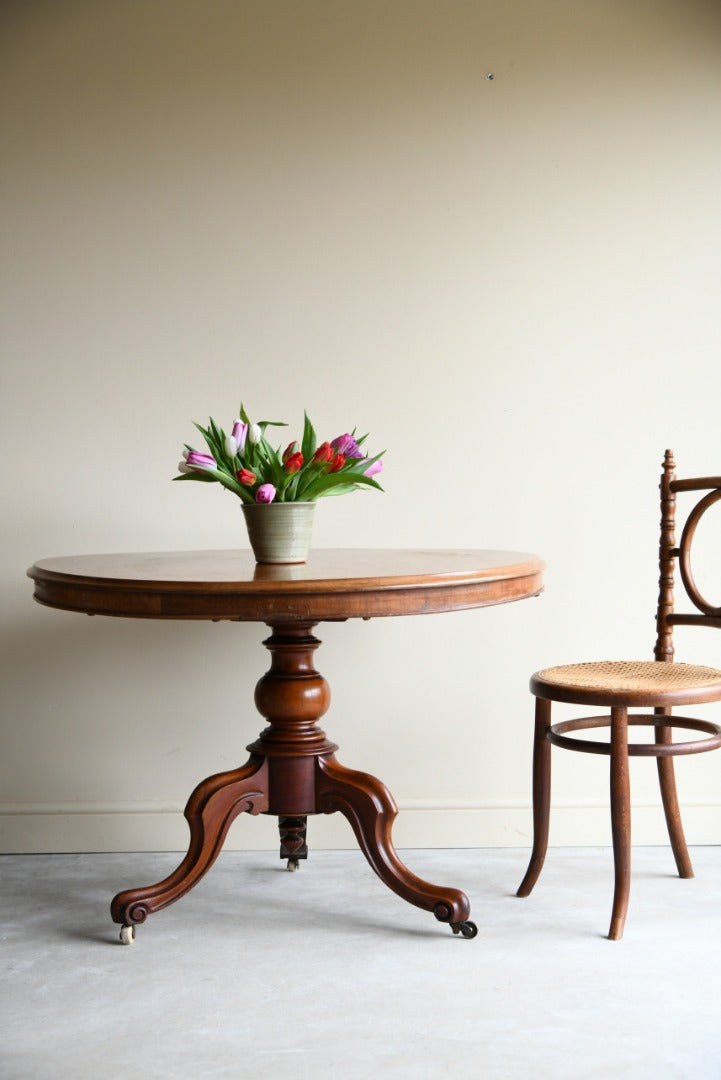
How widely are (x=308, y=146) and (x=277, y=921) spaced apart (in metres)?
2.03

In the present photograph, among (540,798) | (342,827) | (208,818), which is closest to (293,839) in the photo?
(342,827)

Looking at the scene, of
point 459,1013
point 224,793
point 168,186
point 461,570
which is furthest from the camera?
point 168,186

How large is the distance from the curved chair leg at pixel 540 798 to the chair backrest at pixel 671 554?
386 mm

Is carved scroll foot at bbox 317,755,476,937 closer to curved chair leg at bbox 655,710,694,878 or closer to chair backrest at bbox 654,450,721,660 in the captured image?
curved chair leg at bbox 655,710,694,878

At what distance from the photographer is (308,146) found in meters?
3.10

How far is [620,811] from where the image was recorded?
239 cm

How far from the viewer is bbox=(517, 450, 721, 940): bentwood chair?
239cm

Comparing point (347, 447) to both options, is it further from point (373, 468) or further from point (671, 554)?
point (671, 554)

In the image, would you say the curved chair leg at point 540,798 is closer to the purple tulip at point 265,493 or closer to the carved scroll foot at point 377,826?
the carved scroll foot at point 377,826

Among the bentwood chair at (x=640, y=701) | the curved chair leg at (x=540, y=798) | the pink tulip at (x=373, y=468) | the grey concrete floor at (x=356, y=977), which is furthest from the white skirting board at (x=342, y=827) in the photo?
the pink tulip at (x=373, y=468)

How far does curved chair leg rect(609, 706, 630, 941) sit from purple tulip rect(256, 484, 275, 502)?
856 mm

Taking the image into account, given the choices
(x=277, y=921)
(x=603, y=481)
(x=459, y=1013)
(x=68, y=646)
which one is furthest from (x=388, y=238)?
(x=459, y=1013)

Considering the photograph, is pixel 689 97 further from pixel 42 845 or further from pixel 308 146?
pixel 42 845

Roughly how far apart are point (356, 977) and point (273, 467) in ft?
3.45
